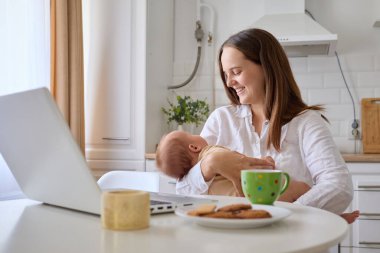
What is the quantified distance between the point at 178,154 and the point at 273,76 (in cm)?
43

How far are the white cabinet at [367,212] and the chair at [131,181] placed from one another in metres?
1.34

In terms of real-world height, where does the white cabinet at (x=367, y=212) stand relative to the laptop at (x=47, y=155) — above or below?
below

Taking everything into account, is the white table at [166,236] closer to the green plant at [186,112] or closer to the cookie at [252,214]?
the cookie at [252,214]

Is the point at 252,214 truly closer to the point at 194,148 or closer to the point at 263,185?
the point at 263,185

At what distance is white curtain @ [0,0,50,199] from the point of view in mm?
2340

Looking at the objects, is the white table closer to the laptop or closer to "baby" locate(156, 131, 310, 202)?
the laptop

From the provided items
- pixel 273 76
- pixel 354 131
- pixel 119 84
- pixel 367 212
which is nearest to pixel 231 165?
pixel 273 76

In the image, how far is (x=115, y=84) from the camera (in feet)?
9.64

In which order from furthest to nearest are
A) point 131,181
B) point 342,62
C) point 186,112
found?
point 342,62, point 186,112, point 131,181

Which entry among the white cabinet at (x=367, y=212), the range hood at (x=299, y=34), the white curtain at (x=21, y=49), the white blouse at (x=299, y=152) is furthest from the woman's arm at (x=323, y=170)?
the white curtain at (x=21, y=49)

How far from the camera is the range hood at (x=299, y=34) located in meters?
2.86

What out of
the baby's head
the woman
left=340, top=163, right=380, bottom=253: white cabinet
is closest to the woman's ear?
the baby's head

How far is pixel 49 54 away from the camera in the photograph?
2670mm

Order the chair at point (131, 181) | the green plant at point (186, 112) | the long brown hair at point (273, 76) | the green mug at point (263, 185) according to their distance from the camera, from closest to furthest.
→ the green mug at point (263, 185)
the long brown hair at point (273, 76)
the chair at point (131, 181)
the green plant at point (186, 112)
